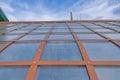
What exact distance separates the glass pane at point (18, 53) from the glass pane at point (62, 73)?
1.11 metres

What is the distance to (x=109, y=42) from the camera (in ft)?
28.0

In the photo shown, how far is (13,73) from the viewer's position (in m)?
5.12

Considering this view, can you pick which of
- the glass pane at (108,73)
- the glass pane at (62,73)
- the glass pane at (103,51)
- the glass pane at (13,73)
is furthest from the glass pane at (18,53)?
the glass pane at (108,73)

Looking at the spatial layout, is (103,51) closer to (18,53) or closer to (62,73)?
(62,73)

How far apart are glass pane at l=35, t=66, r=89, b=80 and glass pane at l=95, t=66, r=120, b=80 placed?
0.35 meters

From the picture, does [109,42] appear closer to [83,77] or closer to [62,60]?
[62,60]

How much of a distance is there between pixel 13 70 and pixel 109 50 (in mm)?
3450

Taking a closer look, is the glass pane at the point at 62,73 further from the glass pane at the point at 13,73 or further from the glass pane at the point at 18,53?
the glass pane at the point at 18,53

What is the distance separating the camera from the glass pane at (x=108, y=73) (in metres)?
4.91

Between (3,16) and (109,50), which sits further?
(3,16)

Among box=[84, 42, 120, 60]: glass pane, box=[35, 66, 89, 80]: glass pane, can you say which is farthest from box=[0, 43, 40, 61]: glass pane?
box=[84, 42, 120, 60]: glass pane

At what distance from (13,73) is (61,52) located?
83.8 inches

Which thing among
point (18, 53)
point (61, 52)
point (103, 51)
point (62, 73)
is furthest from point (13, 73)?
point (103, 51)

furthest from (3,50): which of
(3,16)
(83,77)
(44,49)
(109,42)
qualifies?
(3,16)
